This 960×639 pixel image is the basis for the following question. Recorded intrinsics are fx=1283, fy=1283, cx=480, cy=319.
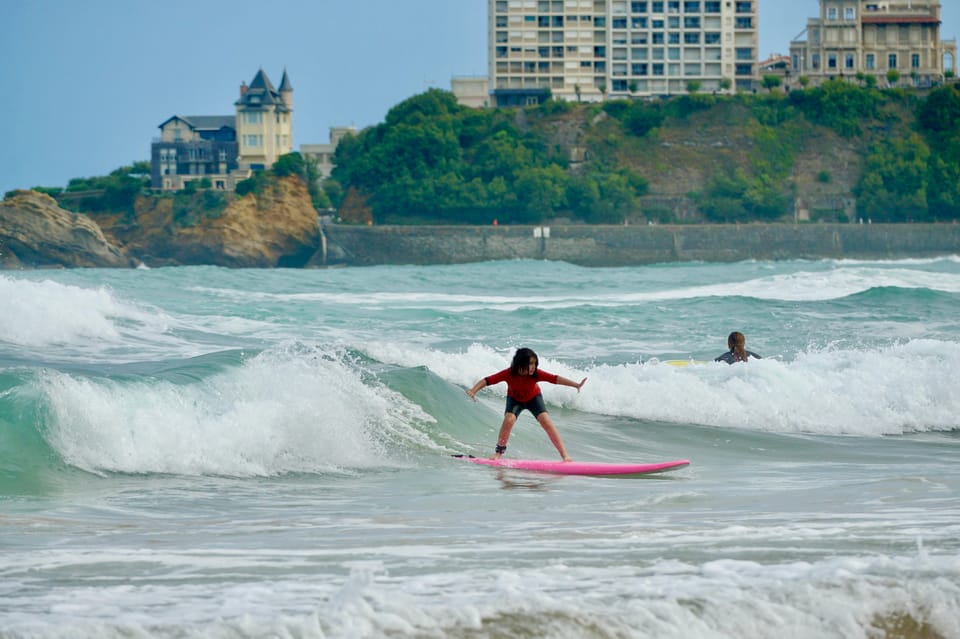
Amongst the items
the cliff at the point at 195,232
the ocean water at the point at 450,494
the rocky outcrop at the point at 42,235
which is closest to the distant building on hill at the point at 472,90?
the cliff at the point at 195,232

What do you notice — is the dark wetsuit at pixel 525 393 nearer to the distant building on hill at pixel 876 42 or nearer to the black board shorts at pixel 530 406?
the black board shorts at pixel 530 406

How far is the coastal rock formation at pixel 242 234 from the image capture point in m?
80.7

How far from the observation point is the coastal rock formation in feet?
265

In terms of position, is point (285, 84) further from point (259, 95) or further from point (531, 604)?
point (531, 604)

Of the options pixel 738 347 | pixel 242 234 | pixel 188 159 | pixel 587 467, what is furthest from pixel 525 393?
pixel 188 159

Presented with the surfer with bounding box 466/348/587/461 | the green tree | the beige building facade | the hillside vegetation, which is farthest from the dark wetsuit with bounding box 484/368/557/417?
the beige building facade

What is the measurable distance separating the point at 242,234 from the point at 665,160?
29.6m

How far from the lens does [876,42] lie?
9906cm

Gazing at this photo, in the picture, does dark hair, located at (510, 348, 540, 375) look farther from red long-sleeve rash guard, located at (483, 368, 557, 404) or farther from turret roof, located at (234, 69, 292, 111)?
turret roof, located at (234, 69, 292, 111)

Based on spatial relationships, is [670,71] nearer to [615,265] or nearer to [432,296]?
[615,265]

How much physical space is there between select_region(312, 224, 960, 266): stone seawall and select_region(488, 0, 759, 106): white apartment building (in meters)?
24.2

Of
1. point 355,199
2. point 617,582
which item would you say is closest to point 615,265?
point 355,199

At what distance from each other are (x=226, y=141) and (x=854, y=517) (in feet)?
306

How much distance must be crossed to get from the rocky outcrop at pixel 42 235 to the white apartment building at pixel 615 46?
36921mm
